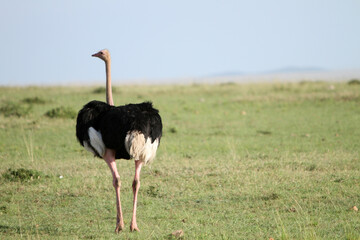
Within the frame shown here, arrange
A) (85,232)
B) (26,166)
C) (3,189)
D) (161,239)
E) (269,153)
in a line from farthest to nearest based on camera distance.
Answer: (269,153), (26,166), (3,189), (85,232), (161,239)

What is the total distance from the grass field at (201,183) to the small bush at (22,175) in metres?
0.02

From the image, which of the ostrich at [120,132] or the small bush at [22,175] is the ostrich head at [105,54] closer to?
the ostrich at [120,132]

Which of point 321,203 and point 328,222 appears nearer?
point 328,222

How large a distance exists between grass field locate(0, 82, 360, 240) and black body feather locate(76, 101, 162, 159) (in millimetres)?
989

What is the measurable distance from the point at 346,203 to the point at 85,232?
3.26m

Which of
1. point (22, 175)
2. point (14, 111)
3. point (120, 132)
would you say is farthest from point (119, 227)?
point (14, 111)

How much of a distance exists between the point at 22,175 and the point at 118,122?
132 inches

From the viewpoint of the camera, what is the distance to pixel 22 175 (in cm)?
842

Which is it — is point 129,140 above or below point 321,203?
above

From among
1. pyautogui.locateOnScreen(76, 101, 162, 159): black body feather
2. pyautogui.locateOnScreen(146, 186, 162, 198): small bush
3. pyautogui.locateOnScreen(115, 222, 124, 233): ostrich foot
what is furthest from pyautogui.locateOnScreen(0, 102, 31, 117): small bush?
pyautogui.locateOnScreen(115, 222, 124, 233): ostrich foot

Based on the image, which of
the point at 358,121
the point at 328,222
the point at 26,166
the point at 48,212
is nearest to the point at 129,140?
the point at 48,212

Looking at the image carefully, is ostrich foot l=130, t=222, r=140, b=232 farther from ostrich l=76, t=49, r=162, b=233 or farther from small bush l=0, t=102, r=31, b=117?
small bush l=0, t=102, r=31, b=117

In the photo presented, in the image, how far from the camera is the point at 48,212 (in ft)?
22.2

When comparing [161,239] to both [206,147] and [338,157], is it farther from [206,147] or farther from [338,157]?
[206,147]
